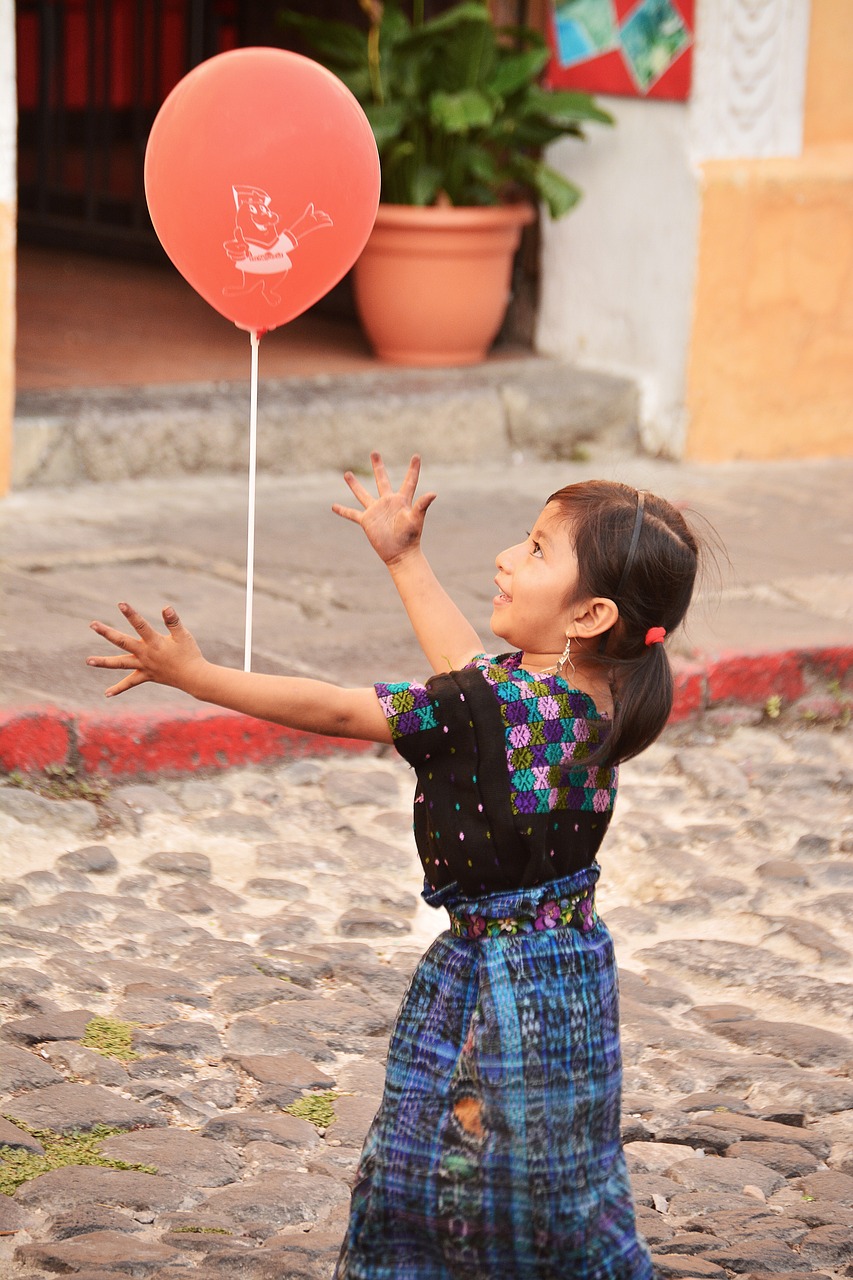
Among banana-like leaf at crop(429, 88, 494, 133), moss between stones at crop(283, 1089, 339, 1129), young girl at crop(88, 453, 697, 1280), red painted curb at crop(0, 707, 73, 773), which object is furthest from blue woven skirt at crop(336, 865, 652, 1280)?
banana-like leaf at crop(429, 88, 494, 133)

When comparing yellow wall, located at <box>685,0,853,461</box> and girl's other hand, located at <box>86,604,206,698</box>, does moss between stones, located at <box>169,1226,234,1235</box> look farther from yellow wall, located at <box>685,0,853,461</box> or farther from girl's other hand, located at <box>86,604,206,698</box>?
yellow wall, located at <box>685,0,853,461</box>

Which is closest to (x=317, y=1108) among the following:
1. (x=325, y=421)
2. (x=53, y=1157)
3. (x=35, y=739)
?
(x=53, y=1157)

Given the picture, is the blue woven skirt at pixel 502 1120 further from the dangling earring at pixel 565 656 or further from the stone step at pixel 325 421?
the stone step at pixel 325 421

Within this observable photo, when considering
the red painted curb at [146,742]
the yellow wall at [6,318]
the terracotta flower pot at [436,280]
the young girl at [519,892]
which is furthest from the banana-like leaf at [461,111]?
the young girl at [519,892]

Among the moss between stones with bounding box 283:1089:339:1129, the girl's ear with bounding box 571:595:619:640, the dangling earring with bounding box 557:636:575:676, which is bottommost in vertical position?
the moss between stones with bounding box 283:1089:339:1129

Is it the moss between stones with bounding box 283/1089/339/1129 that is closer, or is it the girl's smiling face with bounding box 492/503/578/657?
the girl's smiling face with bounding box 492/503/578/657

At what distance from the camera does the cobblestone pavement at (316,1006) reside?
2512mm

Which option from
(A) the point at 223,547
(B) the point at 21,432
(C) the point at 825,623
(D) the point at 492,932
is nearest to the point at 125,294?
(B) the point at 21,432

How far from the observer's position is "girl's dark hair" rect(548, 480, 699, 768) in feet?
7.00

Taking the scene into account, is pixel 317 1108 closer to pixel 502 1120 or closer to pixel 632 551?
pixel 502 1120

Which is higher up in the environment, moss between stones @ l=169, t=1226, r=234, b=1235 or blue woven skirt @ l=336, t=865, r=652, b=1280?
blue woven skirt @ l=336, t=865, r=652, b=1280

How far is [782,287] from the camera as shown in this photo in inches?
271

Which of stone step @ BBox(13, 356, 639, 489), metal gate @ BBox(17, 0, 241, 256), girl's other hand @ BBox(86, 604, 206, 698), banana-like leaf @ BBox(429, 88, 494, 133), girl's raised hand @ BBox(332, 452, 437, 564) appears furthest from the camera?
metal gate @ BBox(17, 0, 241, 256)

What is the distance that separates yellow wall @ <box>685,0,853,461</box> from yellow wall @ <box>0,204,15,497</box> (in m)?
2.58
